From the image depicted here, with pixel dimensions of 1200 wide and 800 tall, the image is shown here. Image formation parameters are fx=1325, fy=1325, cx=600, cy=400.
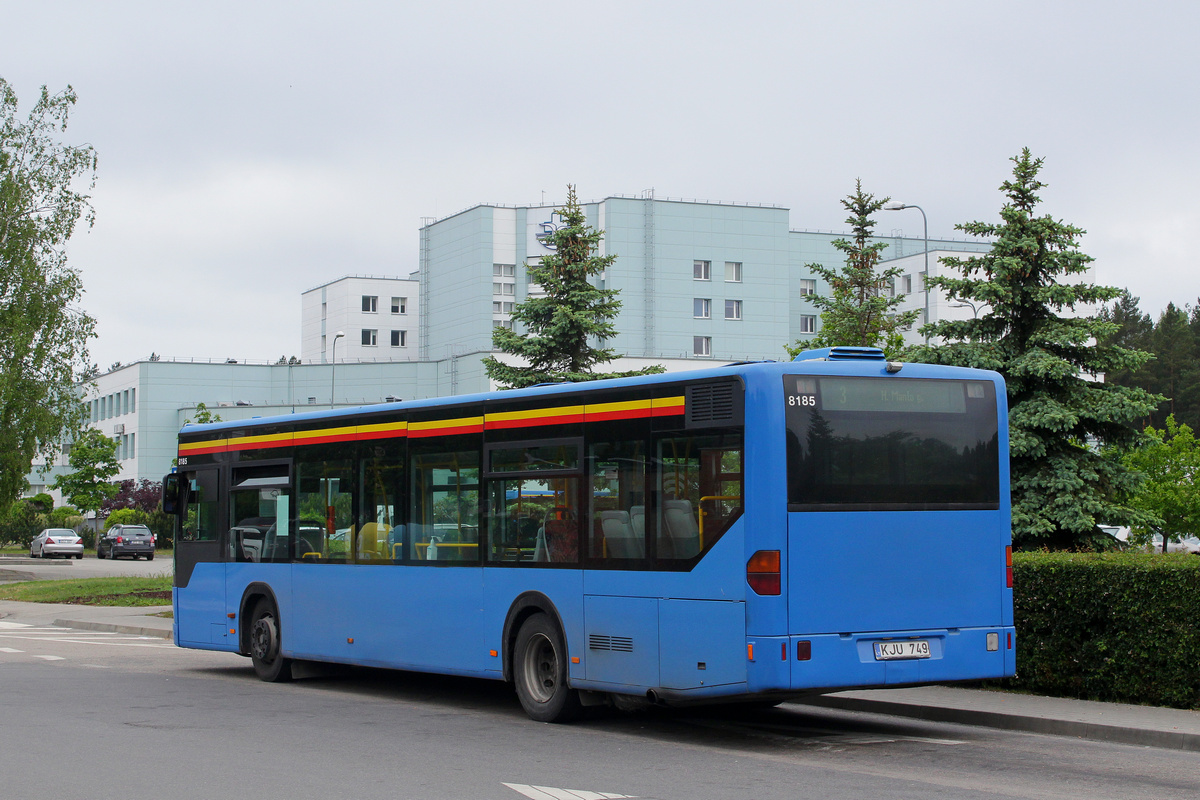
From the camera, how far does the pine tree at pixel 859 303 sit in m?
26.1

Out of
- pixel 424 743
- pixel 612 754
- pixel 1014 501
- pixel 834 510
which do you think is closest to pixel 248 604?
pixel 424 743

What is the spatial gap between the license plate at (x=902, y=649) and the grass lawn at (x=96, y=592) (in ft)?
78.1

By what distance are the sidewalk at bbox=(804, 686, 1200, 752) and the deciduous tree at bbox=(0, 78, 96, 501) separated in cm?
3840

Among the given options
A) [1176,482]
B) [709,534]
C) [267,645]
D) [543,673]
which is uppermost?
[1176,482]

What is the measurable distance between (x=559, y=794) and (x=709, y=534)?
2.61 meters

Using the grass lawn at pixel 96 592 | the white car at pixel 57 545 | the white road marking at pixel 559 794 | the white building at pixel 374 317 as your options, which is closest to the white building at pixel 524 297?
the white building at pixel 374 317

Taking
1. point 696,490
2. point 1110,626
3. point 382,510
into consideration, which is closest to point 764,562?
point 696,490

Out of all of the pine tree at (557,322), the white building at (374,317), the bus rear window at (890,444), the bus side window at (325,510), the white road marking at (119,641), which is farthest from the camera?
the white building at (374,317)

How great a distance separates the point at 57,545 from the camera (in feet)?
208

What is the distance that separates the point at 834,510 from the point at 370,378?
81692 mm

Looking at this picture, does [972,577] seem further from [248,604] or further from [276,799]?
[248,604]

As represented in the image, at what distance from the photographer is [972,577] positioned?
10.5 m

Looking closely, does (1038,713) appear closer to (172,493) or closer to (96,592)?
(172,493)

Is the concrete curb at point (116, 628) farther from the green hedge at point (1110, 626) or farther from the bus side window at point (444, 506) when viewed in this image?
the green hedge at point (1110, 626)
